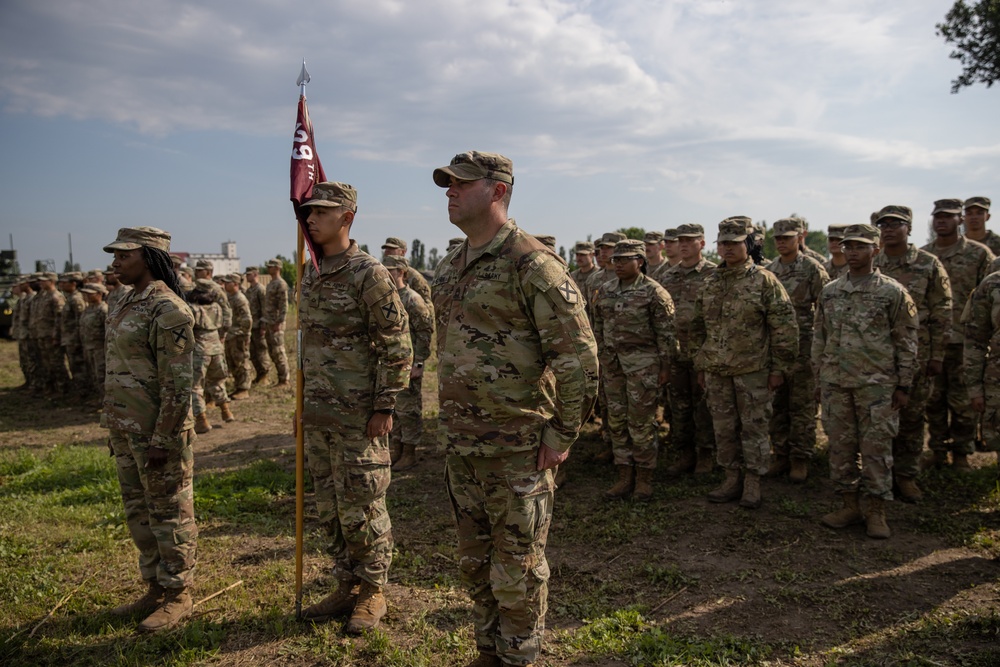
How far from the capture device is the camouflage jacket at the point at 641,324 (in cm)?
634

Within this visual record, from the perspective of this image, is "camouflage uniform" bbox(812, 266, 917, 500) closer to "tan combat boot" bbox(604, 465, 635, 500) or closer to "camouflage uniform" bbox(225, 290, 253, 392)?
"tan combat boot" bbox(604, 465, 635, 500)

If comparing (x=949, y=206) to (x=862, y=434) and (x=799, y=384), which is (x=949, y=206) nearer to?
(x=799, y=384)

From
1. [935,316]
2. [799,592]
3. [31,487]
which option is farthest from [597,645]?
[31,487]

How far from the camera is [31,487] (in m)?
7.20

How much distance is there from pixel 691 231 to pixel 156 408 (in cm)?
559

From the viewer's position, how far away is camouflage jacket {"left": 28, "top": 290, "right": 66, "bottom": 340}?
1332cm

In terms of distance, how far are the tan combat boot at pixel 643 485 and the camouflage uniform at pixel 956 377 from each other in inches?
128

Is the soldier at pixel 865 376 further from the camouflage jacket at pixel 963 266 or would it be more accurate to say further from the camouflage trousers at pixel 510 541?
the camouflage trousers at pixel 510 541

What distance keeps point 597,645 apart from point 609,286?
3724 millimetres

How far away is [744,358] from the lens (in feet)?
19.5

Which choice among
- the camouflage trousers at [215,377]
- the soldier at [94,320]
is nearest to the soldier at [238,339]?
the camouflage trousers at [215,377]

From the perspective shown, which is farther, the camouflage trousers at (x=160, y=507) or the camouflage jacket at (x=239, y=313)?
the camouflage jacket at (x=239, y=313)

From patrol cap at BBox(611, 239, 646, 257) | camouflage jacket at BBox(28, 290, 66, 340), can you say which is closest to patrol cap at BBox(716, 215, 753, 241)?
patrol cap at BBox(611, 239, 646, 257)

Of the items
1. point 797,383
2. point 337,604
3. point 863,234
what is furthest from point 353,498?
point 797,383
